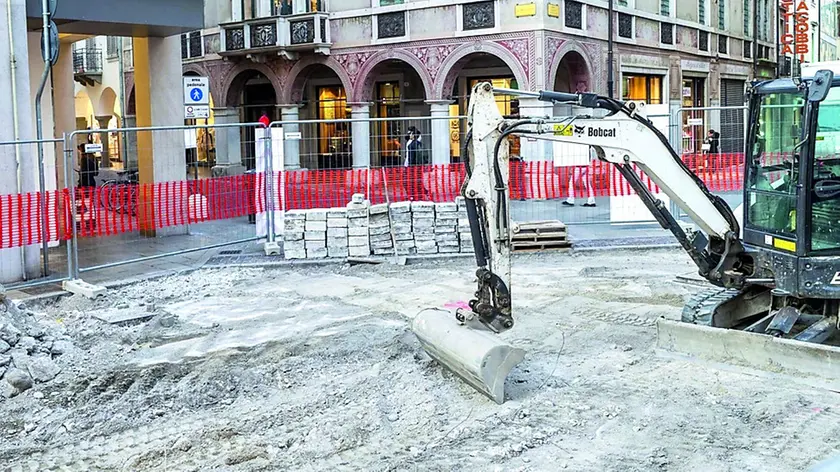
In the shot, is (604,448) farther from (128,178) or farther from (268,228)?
(128,178)

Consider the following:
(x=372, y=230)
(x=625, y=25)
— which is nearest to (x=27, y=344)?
(x=372, y=230)

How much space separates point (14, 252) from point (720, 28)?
1056 inches

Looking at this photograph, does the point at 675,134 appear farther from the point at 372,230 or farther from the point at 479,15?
the point at 479,15

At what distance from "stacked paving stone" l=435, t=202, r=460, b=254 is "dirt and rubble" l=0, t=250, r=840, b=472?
2.96m

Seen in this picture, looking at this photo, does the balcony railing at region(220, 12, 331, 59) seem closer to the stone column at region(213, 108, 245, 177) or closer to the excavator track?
the stone column at region(213, 108, 245, 177)

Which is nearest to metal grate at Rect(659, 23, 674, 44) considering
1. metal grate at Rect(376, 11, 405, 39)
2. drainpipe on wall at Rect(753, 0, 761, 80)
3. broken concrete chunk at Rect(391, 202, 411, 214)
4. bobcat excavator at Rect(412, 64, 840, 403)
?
drainpipe on wall at Rect(753, 0, 761, 80)

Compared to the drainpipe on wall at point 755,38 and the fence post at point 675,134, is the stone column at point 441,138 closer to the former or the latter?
the fence post at point 675,134

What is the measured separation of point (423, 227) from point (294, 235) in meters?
1.93

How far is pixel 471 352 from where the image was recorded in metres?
7.22

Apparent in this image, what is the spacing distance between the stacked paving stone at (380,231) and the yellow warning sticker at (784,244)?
6953 millimetres

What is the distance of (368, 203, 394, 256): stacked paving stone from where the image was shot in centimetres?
1393

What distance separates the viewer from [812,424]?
6641 millimetres

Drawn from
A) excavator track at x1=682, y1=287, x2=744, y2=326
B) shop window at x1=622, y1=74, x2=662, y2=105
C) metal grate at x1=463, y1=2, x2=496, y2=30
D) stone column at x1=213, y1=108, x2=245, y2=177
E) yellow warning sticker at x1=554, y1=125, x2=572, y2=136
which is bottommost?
excavator track at x1=682, y1=287, x2=744, y2=326

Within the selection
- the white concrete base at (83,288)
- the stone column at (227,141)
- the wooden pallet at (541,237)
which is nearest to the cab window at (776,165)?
the wooden pallet at (541,237)
